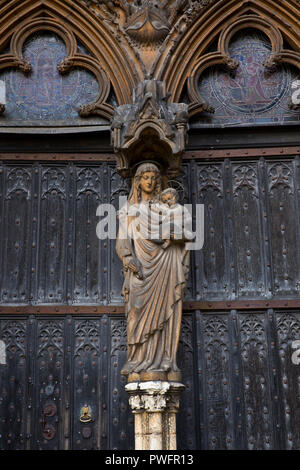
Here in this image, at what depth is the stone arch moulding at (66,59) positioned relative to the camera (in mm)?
7914

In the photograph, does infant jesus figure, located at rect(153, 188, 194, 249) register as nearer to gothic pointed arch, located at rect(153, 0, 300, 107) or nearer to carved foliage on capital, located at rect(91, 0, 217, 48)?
gothic pointed arch, located at rect(153, 0, 300, 107)

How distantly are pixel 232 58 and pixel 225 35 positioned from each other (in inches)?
11.4

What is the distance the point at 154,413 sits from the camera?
6309 millimetres

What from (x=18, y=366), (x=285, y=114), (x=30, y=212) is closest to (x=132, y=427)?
(x=18, y=366)

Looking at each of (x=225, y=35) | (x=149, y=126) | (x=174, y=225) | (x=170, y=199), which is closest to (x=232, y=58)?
(x=225, y=35)

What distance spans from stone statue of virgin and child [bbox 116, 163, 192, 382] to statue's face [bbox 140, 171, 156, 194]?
0.17 meters

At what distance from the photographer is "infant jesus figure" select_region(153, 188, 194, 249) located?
6664 mm

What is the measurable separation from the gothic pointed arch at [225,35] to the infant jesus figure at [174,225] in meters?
1.58

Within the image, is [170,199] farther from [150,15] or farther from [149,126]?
[150,15]

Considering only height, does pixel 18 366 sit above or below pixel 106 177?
below

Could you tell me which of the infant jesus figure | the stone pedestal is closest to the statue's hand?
the infant jesus figure

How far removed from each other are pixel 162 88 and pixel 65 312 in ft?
8.89

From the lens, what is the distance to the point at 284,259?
25.0ft

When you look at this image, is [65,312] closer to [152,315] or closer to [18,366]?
[18,366]
